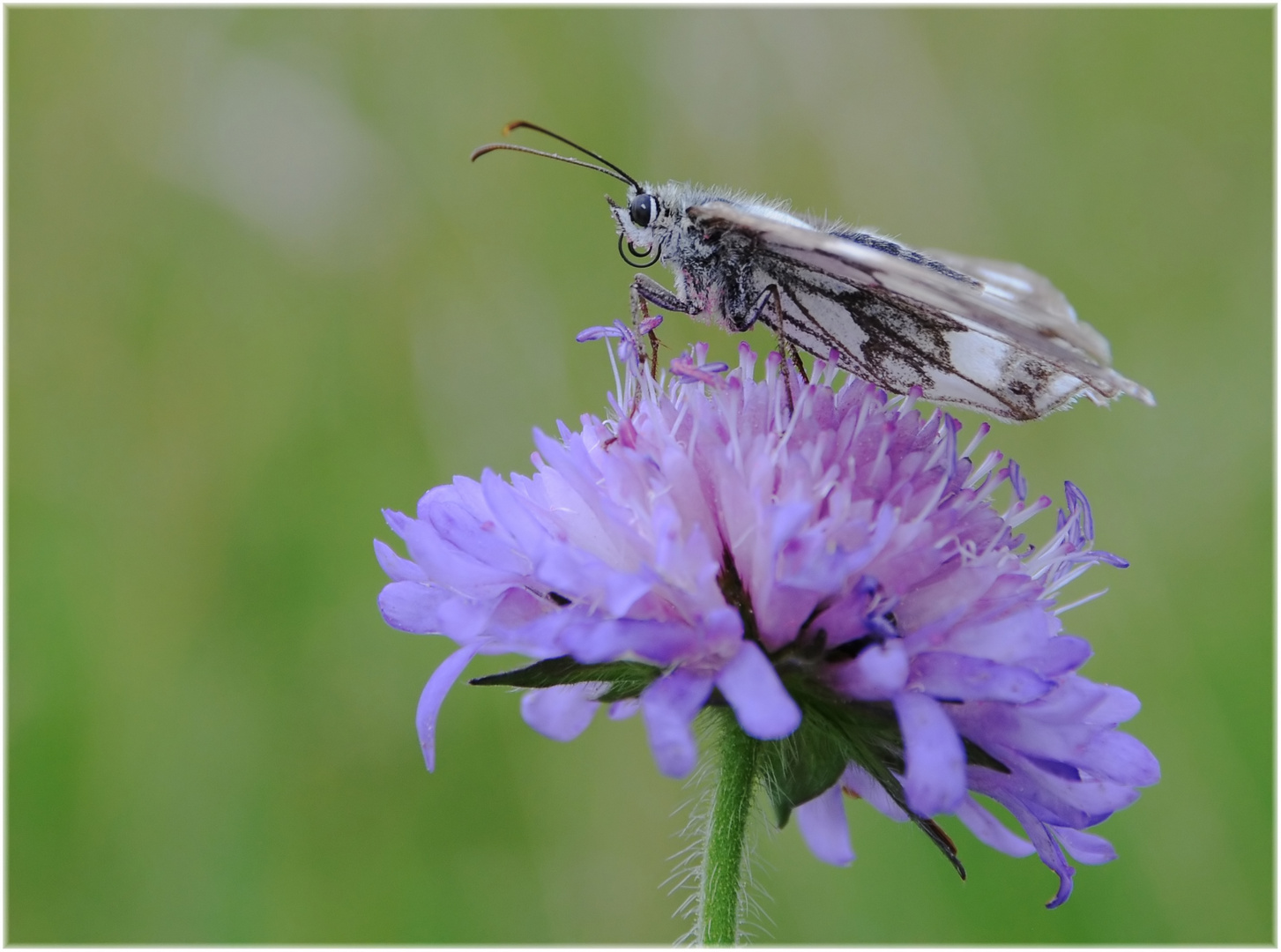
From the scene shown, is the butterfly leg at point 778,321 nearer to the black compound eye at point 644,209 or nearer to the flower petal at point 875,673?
the black compound eye at point 644,209

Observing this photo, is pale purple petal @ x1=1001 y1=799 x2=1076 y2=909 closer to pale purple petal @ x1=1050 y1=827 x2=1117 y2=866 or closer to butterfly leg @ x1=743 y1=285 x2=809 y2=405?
pale purple petal @ x1=1050 y1=827 x2=1117 y2=866

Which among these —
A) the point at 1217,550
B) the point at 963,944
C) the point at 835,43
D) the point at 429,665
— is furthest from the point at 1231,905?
the point at 835,43

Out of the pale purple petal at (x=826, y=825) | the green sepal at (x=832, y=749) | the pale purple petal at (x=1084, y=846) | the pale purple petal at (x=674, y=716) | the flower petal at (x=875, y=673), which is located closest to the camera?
the pale purple petal at (x=674, y=716)

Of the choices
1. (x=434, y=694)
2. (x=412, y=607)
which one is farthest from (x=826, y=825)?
(x=412, y=607)

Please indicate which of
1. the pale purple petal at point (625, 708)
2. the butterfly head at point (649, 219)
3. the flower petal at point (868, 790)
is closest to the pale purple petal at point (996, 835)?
the flower petal at point (868, 790)

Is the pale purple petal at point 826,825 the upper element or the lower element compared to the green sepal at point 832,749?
lower

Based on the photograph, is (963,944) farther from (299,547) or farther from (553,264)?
(553,264)
